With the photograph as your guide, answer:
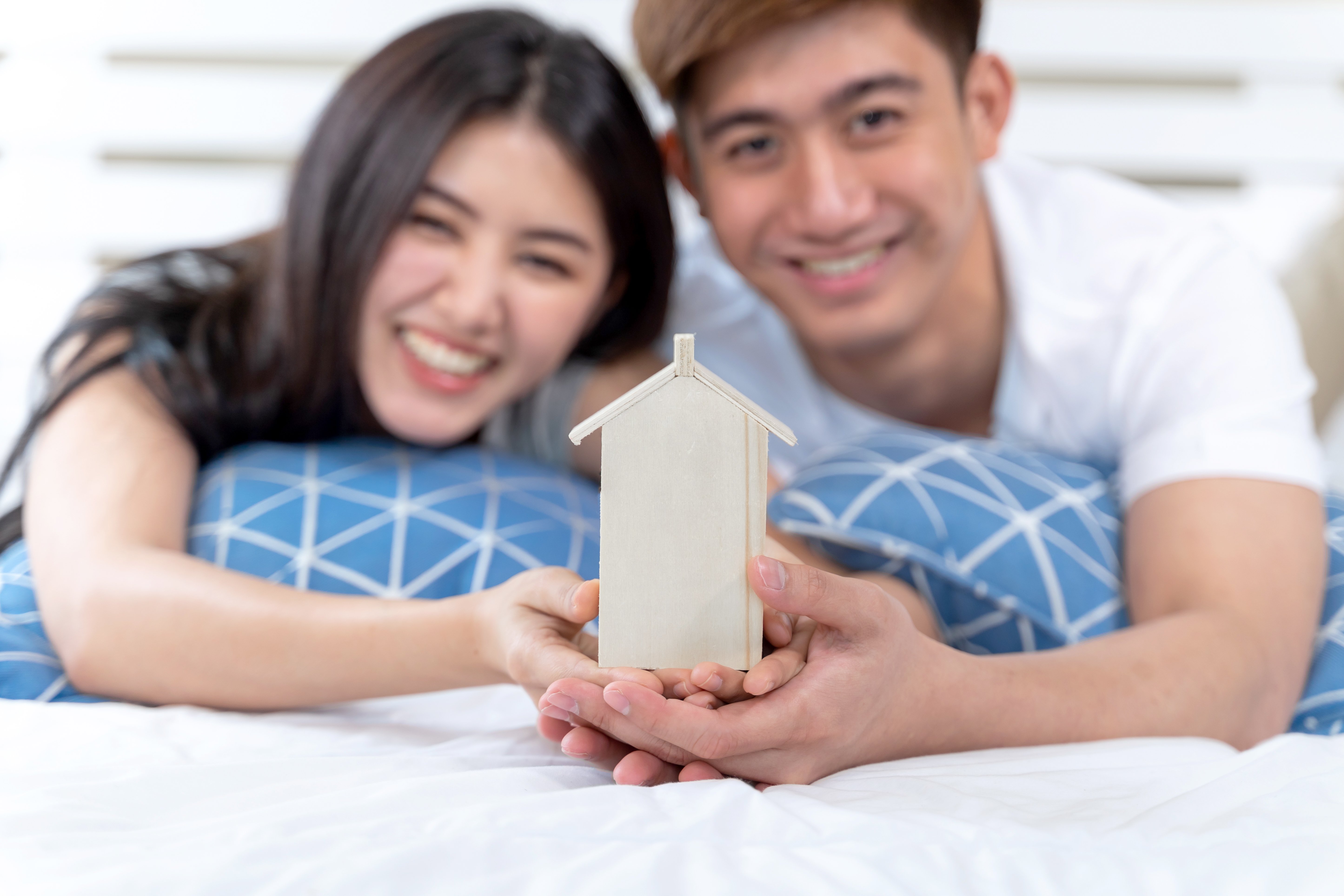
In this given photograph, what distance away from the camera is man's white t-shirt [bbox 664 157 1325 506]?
122 cm

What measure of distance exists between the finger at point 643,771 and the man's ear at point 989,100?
1.07 metres

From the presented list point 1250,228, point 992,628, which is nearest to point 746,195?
point 992,628

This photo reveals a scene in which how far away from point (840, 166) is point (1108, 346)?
460 millimetres

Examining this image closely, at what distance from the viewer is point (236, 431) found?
135cm

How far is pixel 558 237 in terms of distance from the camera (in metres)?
1.32

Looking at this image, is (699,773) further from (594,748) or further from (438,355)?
(438,355)

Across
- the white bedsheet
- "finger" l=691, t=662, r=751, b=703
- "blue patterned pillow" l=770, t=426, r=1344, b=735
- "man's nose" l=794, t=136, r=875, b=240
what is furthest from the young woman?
"finger" l=691, t=662, r=751, b=703

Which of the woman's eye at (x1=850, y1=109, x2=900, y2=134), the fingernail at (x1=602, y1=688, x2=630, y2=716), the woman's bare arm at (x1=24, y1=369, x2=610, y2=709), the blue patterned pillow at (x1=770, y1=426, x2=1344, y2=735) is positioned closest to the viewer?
the fingernail at (x1=602, y1=688, x2=630, y2=716)

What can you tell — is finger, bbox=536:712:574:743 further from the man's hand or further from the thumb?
the thumb

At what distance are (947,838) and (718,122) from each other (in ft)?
3.21

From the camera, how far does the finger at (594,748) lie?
729mm

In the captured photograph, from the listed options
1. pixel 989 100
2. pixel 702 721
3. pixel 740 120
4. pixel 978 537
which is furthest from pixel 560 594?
pixel 989 100

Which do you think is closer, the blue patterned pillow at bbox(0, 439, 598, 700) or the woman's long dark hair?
the blue patterned pillow at bbox(0, 439, 598, 700)

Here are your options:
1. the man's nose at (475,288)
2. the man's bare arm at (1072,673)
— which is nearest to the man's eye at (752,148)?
the man's nose at (475,288)
